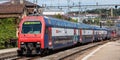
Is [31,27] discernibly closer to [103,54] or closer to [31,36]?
[31,36]

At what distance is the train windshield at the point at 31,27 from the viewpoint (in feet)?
83.5

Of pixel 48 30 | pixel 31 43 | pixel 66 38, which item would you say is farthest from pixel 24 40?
pixel 66 38

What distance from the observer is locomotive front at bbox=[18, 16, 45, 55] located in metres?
25.0

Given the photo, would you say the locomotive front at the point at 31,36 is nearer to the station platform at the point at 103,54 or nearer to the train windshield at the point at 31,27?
the train windshield at the point at 31,27

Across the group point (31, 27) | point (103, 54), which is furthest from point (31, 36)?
point (103, 54)

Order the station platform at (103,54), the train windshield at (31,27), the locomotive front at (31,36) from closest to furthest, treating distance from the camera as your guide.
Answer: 1. the station platform at (103,54)
2. the locomotive front at (31,36)
3. the train windshield at (31,27)

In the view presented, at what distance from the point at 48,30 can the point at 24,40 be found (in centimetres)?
215

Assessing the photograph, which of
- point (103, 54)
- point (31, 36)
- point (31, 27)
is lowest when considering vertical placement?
point (103, 54)

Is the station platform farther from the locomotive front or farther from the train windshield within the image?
the train windshield

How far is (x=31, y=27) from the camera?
25.5 m

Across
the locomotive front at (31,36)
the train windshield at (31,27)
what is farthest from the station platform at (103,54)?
the train windshield at (31,27)

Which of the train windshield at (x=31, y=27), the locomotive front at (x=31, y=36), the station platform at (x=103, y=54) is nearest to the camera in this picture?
the station platform at (x=103, y=54)

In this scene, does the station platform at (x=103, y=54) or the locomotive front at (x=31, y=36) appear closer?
the station platform at (x=103, y=54)

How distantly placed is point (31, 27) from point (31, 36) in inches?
28.6
